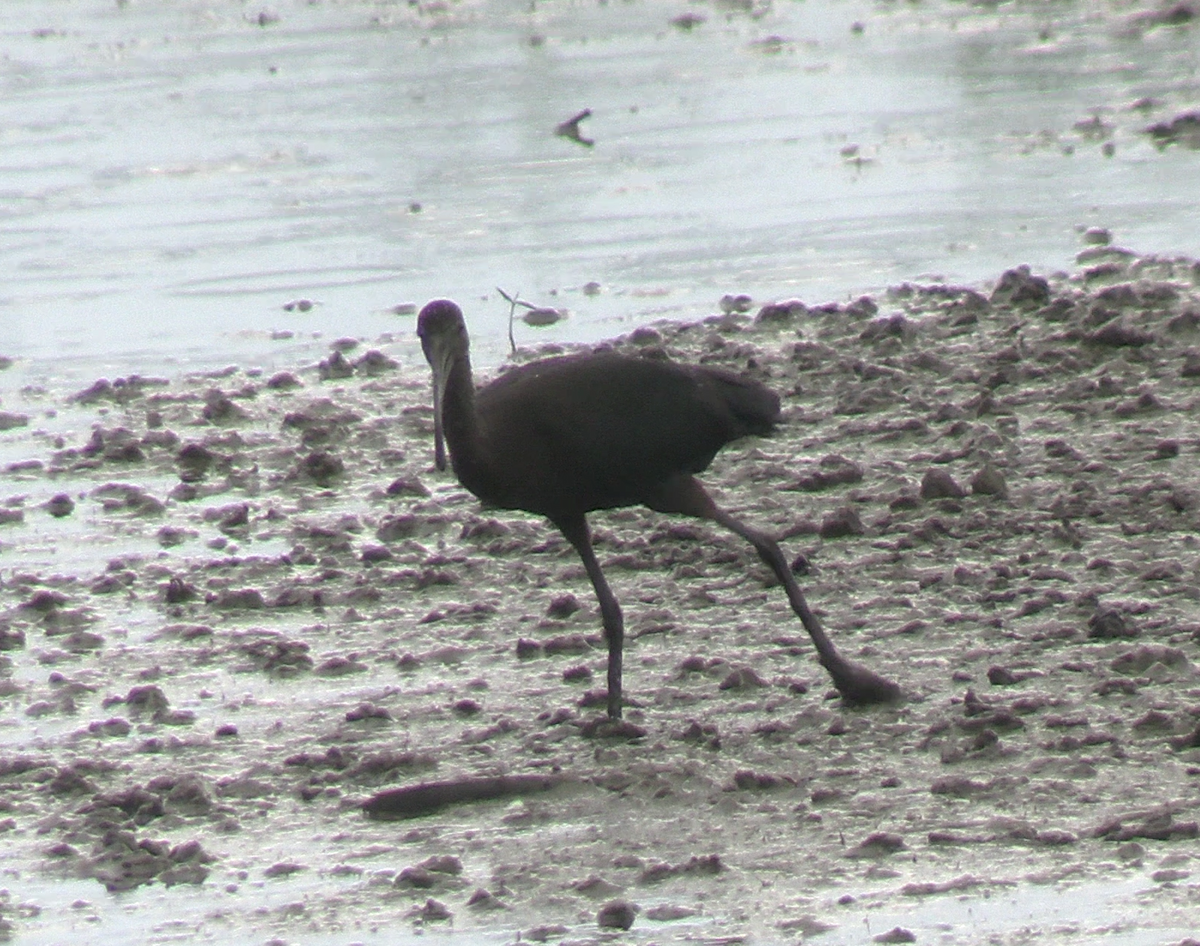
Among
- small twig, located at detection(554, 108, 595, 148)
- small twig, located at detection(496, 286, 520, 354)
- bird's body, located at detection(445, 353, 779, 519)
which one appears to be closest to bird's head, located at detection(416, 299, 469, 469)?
bird's body, located at detection(445, 353, 779, 519)

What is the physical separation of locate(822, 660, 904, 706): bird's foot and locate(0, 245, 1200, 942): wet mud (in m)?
0.05

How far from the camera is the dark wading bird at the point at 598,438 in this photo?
22.8 ft

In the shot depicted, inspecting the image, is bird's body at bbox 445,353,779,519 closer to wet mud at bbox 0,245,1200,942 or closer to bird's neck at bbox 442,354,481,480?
bird's neck at bbox 442,354,481,480

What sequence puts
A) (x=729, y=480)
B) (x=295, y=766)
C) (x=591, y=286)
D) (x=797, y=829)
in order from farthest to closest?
(x=591, y=286) → (x=729, y=480) → (x=295, y=766) → (x=797, y=829)

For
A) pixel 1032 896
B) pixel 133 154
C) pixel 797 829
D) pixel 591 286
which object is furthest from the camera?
pixel 133 154

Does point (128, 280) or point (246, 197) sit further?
point (246, 197)

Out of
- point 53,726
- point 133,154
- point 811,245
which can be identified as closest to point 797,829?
point 53,726

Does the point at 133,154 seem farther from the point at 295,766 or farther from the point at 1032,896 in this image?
the point at 1032,896

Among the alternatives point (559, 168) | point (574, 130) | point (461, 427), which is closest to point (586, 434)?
point (461, 427)

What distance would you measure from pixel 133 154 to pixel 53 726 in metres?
11.9

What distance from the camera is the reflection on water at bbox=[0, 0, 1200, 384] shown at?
1294 centimetres

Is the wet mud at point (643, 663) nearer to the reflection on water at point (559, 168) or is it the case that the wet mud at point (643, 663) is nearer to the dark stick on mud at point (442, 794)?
the dark stick on mud at point (442, 794)

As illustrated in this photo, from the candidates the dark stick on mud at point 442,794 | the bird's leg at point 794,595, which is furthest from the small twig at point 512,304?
the dark stick on mud at point 442,794

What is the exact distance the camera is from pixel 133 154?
61.3 feet
